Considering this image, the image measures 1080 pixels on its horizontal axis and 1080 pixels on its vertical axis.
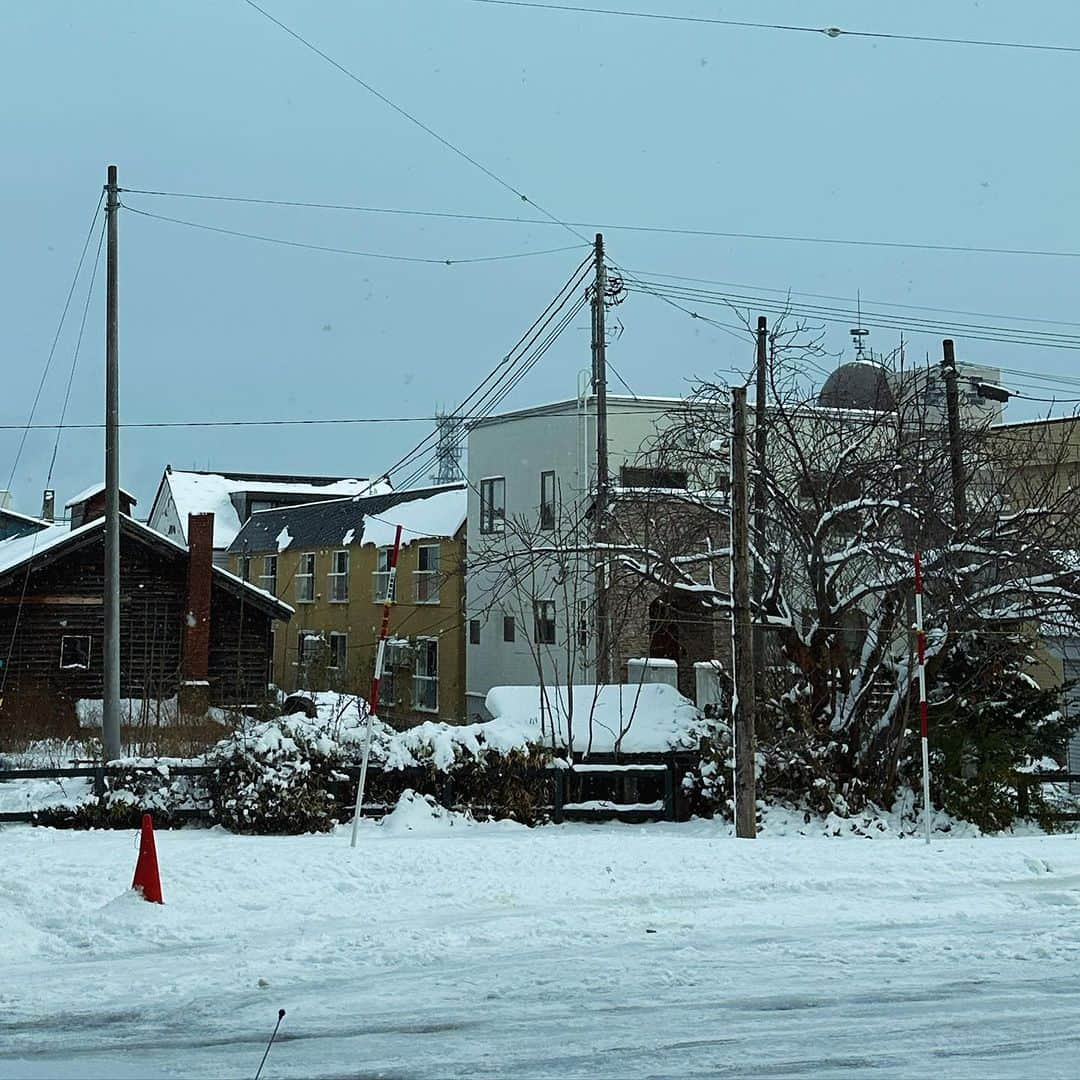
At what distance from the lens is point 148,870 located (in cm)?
1095

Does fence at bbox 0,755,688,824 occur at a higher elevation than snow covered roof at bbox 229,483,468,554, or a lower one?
lower

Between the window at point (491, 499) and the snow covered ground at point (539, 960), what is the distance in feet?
78.3

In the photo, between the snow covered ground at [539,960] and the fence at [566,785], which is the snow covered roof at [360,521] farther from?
the snow covered ground at [539,960]

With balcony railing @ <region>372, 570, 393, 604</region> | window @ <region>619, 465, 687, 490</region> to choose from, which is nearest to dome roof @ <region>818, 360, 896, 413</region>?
window @ <region>619, 465, 687, 490</region>

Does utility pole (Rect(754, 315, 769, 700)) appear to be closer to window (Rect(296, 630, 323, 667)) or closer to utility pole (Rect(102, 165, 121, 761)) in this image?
utility pole (Rect(102, 165, 121, 761))

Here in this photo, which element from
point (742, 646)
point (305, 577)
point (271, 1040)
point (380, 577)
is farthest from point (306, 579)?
point (271, 1040)

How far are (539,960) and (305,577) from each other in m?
39.8

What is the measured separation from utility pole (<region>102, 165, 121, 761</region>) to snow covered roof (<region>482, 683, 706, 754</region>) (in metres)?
5.55

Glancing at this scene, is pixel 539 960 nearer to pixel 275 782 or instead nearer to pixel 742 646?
pixel 275 782

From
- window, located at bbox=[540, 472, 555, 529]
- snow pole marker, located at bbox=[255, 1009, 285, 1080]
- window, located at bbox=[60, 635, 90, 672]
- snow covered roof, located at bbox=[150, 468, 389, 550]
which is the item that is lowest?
snow pole marker, located at bbox=[255, 1009, 285, 1080]

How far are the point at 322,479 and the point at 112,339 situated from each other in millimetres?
47739

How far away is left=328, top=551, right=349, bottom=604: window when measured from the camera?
151 feet

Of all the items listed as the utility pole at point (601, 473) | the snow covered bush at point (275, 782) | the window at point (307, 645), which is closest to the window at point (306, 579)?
the window at point (307, 645)

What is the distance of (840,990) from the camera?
8844 mm
